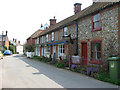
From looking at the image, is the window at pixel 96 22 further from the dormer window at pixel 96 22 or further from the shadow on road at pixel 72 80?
the shadow on road at pixel 72 80

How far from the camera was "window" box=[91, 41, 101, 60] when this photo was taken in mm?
12344

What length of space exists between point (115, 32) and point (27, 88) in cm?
729

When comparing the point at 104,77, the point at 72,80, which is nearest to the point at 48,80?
the point at 72,80

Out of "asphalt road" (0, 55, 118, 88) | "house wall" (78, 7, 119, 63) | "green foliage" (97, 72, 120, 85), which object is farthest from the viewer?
"house wall" (78, 7, 119, 63)

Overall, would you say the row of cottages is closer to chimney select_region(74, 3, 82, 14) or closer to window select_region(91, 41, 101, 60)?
window select_region(91, 41, 101, 60)

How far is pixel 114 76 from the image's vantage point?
27.4ft

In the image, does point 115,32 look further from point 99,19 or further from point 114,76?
point 114,76

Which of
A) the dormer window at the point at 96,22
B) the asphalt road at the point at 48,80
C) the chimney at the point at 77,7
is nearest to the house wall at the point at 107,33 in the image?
the dormer window at the point at 96,22

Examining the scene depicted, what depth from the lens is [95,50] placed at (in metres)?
12.8

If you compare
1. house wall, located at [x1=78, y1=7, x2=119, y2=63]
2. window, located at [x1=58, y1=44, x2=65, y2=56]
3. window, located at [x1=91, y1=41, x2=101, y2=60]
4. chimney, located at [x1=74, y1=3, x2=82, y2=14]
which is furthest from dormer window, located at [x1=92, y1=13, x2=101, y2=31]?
chimney, located at [x1=74, y1=3, x2=82, y2=14]

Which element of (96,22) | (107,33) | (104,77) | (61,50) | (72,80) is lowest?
(72,80)

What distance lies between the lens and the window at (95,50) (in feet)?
40.5

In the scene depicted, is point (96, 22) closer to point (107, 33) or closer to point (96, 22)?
point (96, 22)

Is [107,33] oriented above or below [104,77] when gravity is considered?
above
